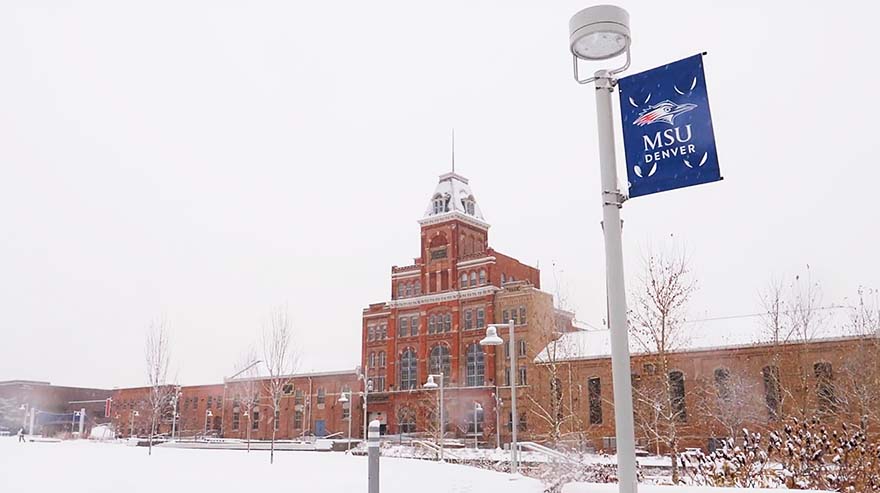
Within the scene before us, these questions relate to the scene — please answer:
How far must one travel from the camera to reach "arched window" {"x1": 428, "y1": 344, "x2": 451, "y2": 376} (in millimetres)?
62938

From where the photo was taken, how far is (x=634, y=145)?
553 cm

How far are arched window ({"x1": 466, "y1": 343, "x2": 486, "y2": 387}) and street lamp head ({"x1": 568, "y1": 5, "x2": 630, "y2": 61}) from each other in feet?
183

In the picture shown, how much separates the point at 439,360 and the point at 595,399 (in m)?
17.1

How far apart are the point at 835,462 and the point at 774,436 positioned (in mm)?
973

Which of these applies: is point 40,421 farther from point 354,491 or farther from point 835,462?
point 835,462

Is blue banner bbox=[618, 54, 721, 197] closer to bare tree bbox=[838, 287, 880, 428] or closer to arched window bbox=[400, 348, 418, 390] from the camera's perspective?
bare tree bbox=[838, 287, 880, 428]


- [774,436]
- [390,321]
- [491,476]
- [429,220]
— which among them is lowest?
[491,476]

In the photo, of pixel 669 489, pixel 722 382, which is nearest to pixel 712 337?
pixel 722 382

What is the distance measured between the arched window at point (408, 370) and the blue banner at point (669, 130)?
6030 centimetres

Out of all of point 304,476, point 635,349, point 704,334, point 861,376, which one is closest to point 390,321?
point 704,334

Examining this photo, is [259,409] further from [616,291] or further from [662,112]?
[662,112]

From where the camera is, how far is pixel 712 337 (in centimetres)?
4778

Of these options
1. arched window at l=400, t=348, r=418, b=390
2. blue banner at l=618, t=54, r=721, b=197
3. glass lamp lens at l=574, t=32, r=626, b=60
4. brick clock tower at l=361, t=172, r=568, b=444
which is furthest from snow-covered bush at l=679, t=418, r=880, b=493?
arched window at l=400, t=348, r=418, b=390

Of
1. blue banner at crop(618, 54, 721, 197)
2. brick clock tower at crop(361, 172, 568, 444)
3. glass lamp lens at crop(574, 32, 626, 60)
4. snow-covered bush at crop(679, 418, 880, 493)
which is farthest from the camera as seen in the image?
brick clock tower at crop(361, 172, 568, 444)
